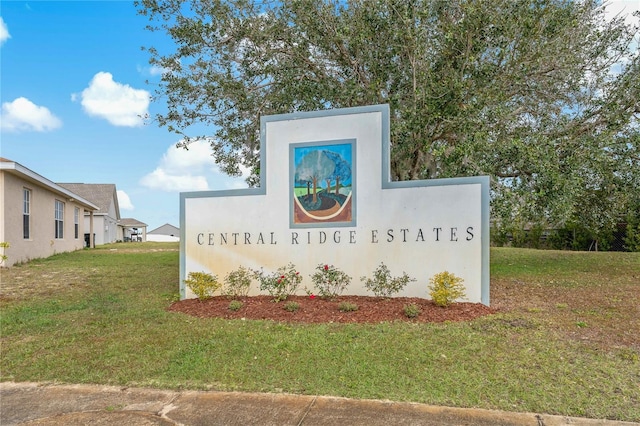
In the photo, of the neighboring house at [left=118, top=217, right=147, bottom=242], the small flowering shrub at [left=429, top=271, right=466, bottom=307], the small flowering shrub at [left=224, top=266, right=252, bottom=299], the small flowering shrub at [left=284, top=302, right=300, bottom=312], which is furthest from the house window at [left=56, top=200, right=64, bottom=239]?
the neighboring house at [left=118, top=217, right=147, bottom=242]

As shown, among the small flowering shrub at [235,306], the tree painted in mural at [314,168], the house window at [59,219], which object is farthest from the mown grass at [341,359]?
the house window at [59,219]

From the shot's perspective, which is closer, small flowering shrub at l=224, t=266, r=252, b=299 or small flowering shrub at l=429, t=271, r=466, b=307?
small flowering shrub at l=429, t=271, r=466, b=307

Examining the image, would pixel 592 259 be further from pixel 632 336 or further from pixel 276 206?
pixel 276 206

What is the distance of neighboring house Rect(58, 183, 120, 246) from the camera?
3512 cm

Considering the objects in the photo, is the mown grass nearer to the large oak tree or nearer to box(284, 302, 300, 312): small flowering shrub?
box(284, 302, 300, 312): small flowering shrub

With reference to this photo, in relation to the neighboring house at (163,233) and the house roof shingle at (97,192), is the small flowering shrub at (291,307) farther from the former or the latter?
the neighboring house at (163,233)

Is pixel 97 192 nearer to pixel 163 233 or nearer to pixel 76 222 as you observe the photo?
pixel 76 222

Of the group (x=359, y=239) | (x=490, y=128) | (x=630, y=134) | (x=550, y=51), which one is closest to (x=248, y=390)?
(x=359, y=239)

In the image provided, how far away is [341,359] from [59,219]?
1999 cm

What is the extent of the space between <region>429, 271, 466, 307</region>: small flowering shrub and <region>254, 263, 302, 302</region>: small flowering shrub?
2.40m

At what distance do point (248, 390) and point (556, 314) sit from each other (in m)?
4.88

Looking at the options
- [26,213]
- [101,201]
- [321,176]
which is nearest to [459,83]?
[321,176]

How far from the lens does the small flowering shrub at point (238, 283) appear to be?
8.37 m

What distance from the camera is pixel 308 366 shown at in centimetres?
487
